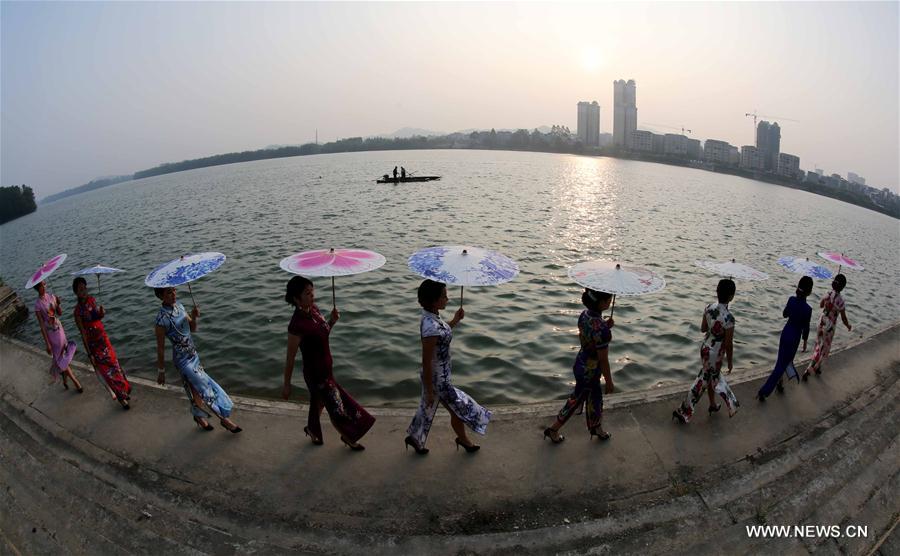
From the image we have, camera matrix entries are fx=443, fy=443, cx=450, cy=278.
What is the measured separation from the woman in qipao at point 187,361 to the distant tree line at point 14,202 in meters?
98.1

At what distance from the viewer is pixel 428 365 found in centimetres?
484

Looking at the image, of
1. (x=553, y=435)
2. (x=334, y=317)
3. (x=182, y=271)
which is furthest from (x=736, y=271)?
Answer: (x=182, y=271)

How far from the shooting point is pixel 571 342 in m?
10.6

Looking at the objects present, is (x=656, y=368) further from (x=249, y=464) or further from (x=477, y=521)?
(x=249, y=464)

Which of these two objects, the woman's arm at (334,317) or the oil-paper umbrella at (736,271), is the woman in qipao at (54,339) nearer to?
the woman's arm at (334,317)

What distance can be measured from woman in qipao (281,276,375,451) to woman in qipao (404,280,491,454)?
69cm

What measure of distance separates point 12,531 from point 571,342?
9652 millimetres

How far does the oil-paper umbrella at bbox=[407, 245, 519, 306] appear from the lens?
5.02m

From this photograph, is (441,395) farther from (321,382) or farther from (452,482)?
(321,382)

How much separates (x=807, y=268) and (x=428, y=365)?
6858 millimetres

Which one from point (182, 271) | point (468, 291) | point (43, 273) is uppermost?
point (182, 271)

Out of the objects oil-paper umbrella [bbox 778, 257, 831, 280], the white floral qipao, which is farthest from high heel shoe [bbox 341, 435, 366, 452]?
oil-paper umbrella [bbox 778, 257, 831, 280]

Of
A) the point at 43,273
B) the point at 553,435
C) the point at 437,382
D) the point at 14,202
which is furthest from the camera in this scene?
the point at 14,202

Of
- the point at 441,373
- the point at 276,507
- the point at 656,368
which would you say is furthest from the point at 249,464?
the point at 656,368
